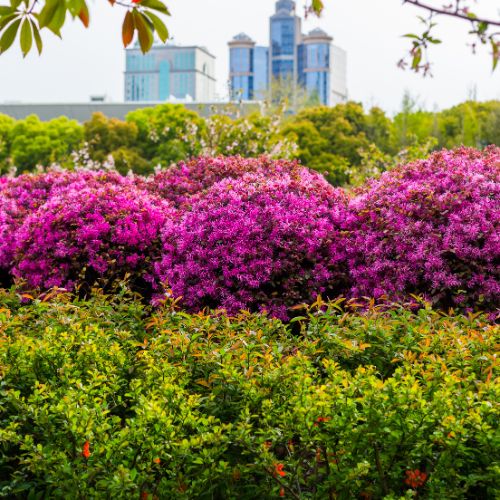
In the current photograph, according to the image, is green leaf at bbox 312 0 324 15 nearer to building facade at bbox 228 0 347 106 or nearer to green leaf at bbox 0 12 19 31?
green leaf at bbox 0 12 19 31

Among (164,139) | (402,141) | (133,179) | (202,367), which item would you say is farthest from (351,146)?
(202,367)

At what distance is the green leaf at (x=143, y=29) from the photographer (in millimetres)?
2631

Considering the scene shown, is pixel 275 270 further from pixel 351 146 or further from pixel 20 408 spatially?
pixel 351 146

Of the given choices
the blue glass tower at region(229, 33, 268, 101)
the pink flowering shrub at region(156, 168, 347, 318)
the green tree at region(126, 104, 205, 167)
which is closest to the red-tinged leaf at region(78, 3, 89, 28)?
the pink flowering shrub at region(156, 168, 347, 318)

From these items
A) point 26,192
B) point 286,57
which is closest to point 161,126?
point 26,192

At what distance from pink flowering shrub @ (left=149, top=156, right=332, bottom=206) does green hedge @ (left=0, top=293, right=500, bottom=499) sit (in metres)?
3.77

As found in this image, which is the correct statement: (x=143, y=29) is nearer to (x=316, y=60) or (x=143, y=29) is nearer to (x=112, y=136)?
(x=112, y=136)

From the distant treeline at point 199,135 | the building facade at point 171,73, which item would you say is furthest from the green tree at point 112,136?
the building facade at point 171,73

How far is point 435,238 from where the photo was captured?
5.35 m

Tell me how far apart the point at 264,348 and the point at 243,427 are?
0.86 m

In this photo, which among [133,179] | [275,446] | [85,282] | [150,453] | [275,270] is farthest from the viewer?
[133,179]

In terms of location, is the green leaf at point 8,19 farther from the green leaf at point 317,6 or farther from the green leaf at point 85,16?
the green leaf at point 317,6

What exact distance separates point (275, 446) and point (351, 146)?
98.5ft

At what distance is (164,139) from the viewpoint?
Result: 31.6m
